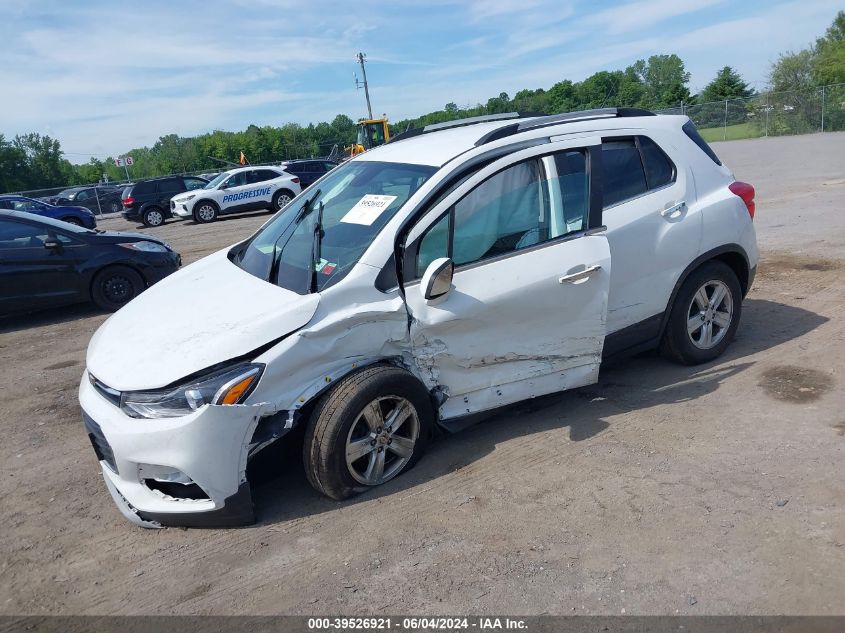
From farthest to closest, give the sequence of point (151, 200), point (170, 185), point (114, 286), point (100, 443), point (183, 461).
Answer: point (170, 185), point (151, 200), point (114, 286), point (100, 443), point (183, 461)

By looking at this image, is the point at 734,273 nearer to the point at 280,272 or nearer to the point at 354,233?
the point at 354,233

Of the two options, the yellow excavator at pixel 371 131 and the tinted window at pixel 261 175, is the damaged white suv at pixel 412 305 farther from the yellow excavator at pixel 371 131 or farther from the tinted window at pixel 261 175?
the yellow excavator at pixel 371 131

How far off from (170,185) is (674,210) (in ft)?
79.1

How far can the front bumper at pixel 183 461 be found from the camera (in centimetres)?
335

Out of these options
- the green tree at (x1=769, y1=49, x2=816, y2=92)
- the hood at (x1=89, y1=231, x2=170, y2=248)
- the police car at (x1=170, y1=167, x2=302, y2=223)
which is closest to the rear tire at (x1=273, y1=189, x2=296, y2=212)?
the police car at (x1=170, y1=167, x2=302, y2=223)

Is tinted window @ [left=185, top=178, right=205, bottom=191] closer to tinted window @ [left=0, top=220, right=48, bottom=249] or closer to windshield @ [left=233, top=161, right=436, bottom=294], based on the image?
tinted window @ [left=0, top=220, right=48, bottom=249]

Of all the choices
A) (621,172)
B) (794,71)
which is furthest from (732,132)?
(621,172)

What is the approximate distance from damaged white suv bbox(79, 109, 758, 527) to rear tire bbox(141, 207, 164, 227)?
72.4ft

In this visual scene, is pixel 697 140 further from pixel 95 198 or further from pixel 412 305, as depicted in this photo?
pixel 95 198

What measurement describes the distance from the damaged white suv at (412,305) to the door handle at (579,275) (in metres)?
0.01

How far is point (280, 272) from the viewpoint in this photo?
4207mm

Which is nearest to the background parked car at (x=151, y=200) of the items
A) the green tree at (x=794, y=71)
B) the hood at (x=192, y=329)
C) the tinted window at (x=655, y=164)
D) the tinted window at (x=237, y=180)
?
the tinted window at (x=237, y=180)

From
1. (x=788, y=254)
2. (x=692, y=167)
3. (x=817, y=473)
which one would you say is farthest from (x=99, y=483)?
(x=788, y=254)

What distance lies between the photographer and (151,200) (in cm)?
2530
